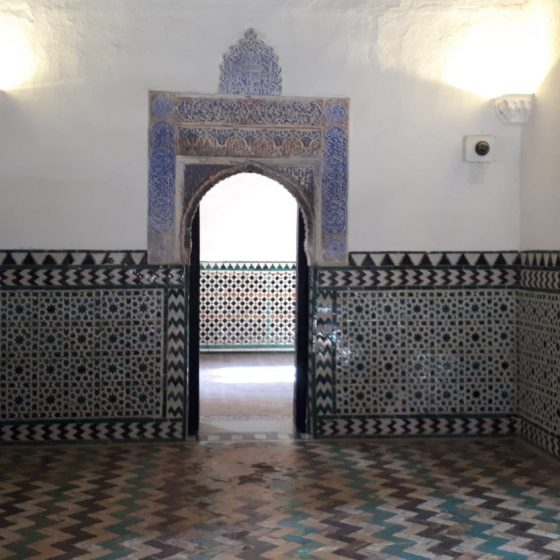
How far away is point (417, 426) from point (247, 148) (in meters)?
1.87

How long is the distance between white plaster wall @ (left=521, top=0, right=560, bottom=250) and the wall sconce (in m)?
0.05

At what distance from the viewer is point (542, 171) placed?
4.67 meters

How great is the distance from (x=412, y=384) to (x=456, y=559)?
2018mm

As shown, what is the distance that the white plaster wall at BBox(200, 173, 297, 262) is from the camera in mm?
8758

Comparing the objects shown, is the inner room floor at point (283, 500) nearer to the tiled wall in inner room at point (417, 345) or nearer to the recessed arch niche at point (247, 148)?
the tiled wall in inner room at point (417, 345)

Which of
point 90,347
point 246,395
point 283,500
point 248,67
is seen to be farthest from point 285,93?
point 246,395

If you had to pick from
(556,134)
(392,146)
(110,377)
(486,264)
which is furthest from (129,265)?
(556,134)

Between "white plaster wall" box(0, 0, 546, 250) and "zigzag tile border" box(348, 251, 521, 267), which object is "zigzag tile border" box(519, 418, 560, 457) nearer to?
"zigzag tile border" box(348, 251, 521, 267)

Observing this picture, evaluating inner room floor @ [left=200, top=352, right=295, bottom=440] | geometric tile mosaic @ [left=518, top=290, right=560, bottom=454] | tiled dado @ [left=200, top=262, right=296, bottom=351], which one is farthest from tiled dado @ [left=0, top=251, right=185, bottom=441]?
tiled dado @ [left=200, top=262, right=296, bottom=351]

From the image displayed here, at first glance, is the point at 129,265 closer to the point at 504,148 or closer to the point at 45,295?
the point at 45,295

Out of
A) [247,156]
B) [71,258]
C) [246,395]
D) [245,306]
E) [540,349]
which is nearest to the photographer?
[540,349]

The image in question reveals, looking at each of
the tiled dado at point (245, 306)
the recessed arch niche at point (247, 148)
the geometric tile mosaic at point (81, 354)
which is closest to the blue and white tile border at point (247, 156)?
the recessed arch niche at point (247, 148)

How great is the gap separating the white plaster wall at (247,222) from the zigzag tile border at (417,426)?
4.02 m

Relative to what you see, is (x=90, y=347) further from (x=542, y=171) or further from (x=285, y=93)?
(x=542, y=171)
